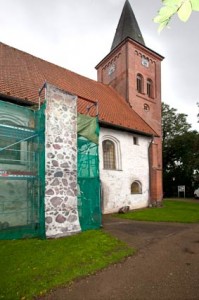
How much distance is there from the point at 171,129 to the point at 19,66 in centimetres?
3198

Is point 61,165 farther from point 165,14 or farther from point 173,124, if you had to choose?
point 173,124

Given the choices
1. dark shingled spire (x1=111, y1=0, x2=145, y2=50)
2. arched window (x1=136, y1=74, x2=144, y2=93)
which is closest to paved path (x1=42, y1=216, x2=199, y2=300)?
arched window (x1=136, y1=74, x2=144, y2=93)

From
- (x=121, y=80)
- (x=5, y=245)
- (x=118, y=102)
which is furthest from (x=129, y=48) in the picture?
(x=5, y=245)

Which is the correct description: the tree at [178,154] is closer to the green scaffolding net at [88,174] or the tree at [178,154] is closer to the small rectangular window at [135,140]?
the small rectangular window at [135,140]

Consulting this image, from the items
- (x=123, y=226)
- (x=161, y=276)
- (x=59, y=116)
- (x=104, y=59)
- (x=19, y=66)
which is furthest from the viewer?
(x=104, y=59)

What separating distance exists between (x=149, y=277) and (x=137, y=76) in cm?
2140

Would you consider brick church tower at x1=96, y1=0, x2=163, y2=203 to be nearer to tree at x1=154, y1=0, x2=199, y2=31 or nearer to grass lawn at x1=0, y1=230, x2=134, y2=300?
grass lawn at x1=0, y1=230, x2=134, y2=300

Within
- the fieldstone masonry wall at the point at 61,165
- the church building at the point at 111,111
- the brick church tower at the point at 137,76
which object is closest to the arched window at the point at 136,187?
the church building at the point at 111,111

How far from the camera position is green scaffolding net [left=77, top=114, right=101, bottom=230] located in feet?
36.5

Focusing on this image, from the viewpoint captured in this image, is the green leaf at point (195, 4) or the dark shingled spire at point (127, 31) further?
the dark shingled spire at point (127, 31)

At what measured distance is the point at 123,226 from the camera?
11719 millimetres

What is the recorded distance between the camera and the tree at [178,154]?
1457 inches

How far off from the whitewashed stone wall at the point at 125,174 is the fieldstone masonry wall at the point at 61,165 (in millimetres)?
6359

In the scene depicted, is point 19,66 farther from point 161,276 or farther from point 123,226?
point 161,276
